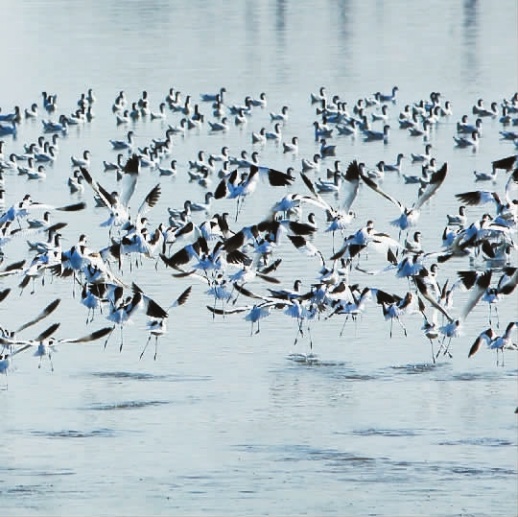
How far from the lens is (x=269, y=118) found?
51938 mm

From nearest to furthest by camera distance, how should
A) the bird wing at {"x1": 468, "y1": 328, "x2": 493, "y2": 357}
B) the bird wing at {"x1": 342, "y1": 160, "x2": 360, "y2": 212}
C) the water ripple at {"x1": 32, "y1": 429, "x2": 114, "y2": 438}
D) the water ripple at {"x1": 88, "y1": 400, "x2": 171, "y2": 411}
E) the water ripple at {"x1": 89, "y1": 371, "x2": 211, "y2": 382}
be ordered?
the water ripple at {"x1": 32, "y1": 429, "x2": 114, "y2": 438}
the water ripple at {"x1": 88, "y1": 400, "x2": 171, "y2": 411}
the bird wing at {"x1": 342, "y1": 160, "x2": 360, "y2": 212}
the bird wing at {"x1": 468, "y1": 328, "x2": 493, "y2": 357}
the water ripple at {"x1": 89, "y1": 371, "x2": 211, "y2": 382}

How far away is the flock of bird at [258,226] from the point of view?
71.5 feet

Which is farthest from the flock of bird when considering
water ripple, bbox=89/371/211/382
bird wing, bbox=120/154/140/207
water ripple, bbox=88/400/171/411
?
water ripple, bbox=88/400/171/411

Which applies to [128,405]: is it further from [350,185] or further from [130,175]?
[350,185]

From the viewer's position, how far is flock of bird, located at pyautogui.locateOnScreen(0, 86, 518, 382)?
71.5 feet

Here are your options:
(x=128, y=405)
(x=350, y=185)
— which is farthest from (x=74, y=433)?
(x=350, y=185)

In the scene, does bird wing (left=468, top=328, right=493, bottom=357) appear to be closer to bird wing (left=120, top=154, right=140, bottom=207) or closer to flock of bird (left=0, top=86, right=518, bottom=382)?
flock of bird (left=0, top=86, right=518, bottom=382)

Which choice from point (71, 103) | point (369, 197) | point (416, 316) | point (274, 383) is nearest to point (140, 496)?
point (274, 383)

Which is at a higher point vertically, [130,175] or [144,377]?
[130,175]

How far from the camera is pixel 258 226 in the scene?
18.8m

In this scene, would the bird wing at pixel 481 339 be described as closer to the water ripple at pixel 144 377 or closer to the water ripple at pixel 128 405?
the water ripple at pixel 144 377

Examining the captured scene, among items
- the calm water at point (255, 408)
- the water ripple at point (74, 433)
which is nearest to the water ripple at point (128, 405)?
the calm water at point (255, 408)

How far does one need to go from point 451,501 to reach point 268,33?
2415 inches

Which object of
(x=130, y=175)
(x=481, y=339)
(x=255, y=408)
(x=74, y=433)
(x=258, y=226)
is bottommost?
(x=255, y=408)
